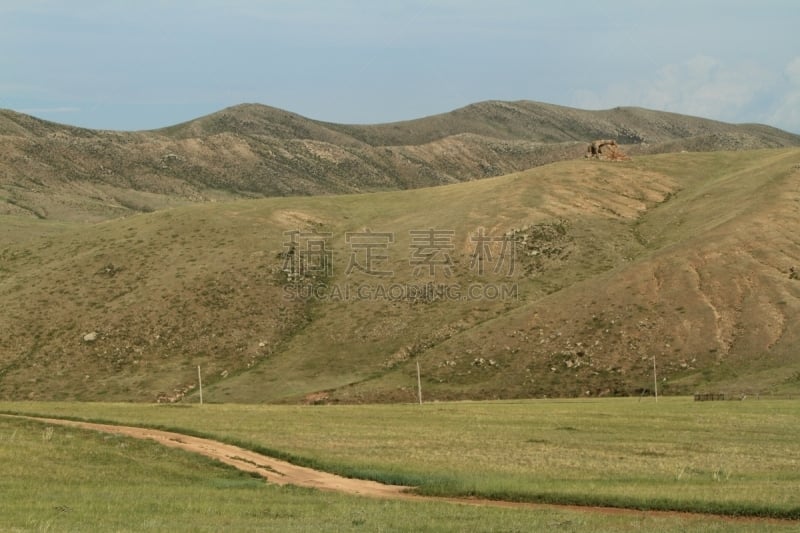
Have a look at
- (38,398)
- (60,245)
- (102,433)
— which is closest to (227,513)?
(102,433)

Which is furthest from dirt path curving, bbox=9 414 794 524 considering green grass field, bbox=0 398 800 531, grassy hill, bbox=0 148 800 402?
grassy hill, bbox=0 148 800 402

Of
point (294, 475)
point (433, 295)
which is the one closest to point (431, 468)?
point (294, 475)

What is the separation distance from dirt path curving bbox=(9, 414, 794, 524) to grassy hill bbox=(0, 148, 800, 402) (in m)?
47.9

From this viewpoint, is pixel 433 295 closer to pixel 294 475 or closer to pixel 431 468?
pixel 431 468

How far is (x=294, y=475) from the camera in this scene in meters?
33.4

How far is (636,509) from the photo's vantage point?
88.3ft

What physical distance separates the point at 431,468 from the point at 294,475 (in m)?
5.02

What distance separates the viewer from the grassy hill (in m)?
93.1

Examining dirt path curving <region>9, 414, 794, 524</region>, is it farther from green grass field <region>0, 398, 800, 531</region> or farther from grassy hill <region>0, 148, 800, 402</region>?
grassy hill <region>0, 148, 800, 402</region>

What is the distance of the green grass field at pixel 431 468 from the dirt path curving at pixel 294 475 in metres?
0.53

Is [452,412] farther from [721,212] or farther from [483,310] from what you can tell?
[721,212]

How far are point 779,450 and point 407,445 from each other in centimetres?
1582

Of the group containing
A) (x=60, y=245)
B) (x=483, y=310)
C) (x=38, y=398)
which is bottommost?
(x=38, y=398)

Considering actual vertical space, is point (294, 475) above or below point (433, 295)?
below
